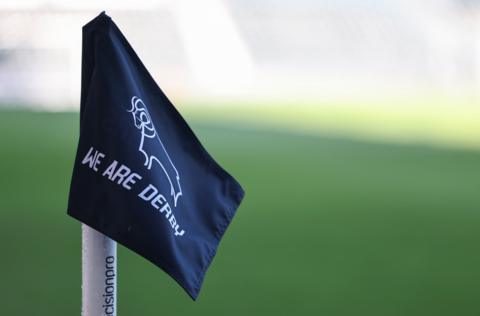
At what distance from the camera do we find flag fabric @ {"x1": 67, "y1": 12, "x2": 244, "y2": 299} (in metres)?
1.16

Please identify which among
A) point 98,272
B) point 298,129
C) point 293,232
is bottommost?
point 98,272

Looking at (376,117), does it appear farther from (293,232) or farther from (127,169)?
(127,169)

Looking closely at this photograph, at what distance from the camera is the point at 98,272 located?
128cm

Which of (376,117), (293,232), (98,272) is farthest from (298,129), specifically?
(98,272)

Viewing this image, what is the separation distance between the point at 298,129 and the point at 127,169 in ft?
12.7

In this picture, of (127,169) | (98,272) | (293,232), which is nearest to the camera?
(127,169)

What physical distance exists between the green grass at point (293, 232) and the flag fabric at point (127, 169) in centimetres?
170

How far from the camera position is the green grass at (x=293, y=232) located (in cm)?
297

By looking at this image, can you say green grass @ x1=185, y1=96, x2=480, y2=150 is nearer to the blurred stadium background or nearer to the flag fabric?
the blurred stadium background

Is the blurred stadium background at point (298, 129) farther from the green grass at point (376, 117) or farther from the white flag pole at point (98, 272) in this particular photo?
the white flag pole at point (98, 272)

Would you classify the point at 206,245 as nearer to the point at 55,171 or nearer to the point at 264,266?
the point at 264,266

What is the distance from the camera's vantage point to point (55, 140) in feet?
15.8

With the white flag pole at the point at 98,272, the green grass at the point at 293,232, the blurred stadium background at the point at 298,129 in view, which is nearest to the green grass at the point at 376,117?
the blurred stadium background at the point at 298,129

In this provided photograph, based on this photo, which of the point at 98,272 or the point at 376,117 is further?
the point at 376,117
